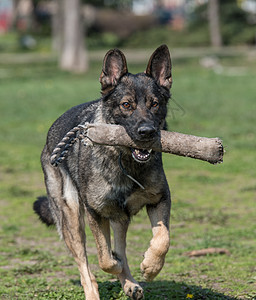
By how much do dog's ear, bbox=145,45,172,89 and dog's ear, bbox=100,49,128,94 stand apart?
9.1 inches

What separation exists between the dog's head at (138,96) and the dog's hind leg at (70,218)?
3.45 ft

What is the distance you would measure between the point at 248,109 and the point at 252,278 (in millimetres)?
12282

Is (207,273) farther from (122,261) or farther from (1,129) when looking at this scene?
(1,129)

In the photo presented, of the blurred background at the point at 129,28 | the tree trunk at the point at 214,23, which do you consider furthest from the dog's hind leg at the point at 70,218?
the tree trunk at the point at 214,23

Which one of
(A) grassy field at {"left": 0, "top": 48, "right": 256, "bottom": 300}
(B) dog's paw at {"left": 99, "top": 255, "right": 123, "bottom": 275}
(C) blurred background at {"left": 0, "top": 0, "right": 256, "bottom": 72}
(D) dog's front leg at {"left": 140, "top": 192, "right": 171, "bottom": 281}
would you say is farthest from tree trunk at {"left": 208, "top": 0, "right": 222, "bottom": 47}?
(D) dog's front leg at {"left": 140, "top": 192, "right": 171, "bottom": 281}

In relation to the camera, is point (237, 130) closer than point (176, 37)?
Yes

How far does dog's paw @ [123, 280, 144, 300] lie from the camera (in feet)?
18.4

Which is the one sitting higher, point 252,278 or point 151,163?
point 151,163

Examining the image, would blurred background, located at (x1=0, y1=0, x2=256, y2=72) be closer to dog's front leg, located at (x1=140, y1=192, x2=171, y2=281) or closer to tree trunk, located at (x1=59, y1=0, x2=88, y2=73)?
tree trunk, located at (x1=59, y1=0, x2=88, y2=73)

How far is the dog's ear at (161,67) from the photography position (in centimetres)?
554

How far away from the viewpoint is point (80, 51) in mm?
32688

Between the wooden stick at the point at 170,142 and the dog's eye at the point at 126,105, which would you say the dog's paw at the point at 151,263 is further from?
the dog's eye at the point at 126,105

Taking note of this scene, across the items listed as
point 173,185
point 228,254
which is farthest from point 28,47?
point 228,254

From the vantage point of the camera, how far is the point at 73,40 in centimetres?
3216
